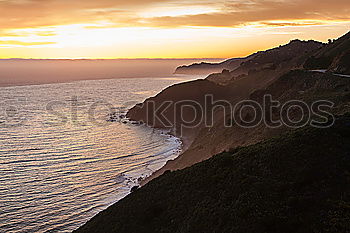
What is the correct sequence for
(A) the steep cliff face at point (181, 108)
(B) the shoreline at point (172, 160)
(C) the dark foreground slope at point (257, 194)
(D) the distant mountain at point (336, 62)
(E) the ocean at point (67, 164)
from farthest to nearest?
(A) the steep cliff face at point (181, 108) < (D) the distant mountain at point (336, 62) < (B) the shoreline at point (172, 160) < (E) the ocean at point (67, 164) < (C) the dark foreground slope at point (257, 194)

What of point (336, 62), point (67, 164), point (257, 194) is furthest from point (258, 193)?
point (336, 62)

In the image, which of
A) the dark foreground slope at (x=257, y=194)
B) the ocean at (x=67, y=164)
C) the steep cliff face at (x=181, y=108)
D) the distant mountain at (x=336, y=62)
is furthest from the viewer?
the steep cliff face at (x=181, y=108)

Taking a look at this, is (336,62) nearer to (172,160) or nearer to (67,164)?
(172,160)

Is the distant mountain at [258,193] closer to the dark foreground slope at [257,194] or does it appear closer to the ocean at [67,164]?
the dark foreground slope at [257,194]

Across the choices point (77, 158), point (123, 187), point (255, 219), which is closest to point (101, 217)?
point (255, 219)

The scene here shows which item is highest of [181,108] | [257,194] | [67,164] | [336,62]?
[336,62]

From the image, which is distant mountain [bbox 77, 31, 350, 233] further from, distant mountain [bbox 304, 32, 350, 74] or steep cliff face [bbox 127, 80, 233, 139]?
steep cliff face [bbox 127, 80, 233, 139]

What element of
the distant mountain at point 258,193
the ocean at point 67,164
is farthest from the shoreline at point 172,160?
the distant mountain at point 258,193
